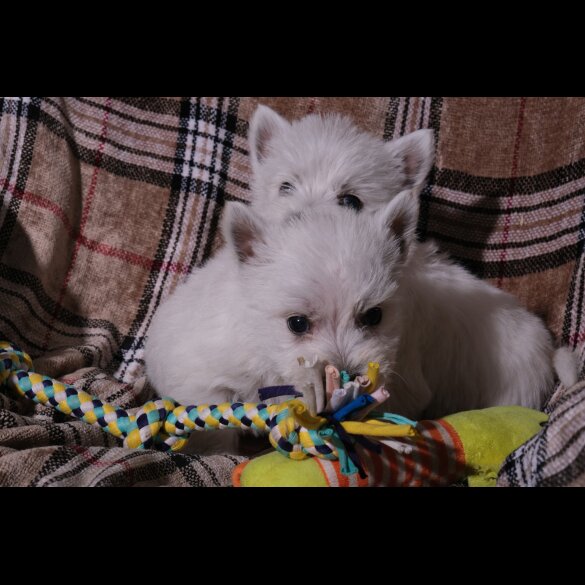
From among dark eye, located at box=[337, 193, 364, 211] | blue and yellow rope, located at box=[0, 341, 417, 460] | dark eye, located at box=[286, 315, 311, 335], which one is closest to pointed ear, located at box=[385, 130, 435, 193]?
dark eye, located at box=[337, 193, 364, 211]

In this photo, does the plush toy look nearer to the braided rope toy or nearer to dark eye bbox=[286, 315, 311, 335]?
the braided rope toy

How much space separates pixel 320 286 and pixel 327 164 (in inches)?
30.4

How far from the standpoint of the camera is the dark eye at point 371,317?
170cm

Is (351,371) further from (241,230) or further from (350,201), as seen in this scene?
(350,201)

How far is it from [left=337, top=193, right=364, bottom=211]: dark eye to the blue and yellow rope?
31.2 inches

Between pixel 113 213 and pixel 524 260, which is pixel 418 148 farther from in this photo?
pixel 113 213

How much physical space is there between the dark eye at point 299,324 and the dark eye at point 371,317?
0.13m

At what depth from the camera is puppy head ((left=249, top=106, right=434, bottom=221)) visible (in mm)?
2283

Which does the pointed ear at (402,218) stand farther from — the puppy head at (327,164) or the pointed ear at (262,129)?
the pointed ear at (262,129)

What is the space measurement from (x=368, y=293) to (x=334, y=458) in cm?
39

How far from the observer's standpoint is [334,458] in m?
1.49

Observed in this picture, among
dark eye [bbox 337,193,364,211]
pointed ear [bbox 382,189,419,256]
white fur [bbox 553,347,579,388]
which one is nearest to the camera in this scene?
pointed ear [bbox 382,189,419,256]

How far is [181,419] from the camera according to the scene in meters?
1.75

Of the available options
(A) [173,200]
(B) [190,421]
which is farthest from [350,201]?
(B) [190,421]
